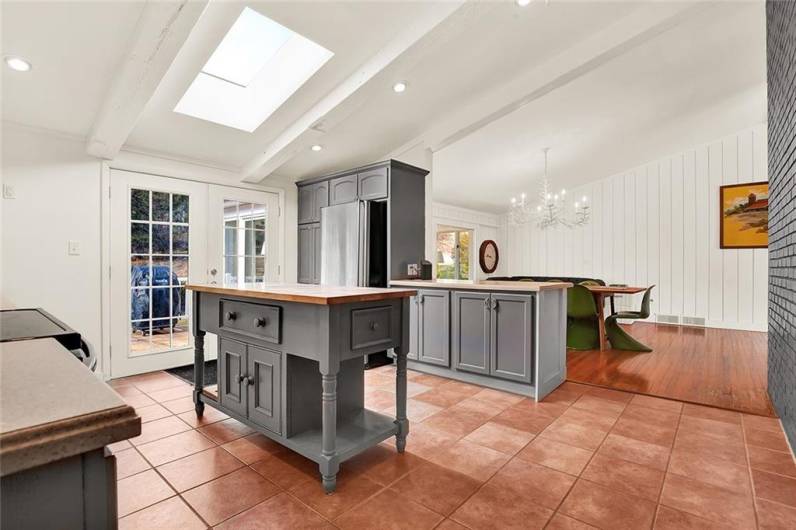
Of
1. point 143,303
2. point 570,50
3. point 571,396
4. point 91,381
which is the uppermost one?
point 570,50

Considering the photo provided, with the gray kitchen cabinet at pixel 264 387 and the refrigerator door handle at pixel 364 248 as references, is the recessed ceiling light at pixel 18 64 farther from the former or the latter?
the refrigerator door handle at pixel 364 248

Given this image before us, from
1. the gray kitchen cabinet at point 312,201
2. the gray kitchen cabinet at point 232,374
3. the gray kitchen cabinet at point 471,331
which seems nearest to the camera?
the gray kitchen cabinet at point 232,374

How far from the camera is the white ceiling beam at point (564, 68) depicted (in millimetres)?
2955

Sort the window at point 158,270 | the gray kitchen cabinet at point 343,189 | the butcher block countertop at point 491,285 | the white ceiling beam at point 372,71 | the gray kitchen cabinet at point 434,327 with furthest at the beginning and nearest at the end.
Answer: the gray kitchen cabinet at point 343,189 < the window at point 158,270 < the gray kitchen cabinet at point 434,327 < the butcher block countertop at point 491,285 < the white ceiling beam at point 372,71

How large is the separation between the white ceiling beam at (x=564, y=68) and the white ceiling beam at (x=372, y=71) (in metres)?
1.29

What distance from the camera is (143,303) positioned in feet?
12.1

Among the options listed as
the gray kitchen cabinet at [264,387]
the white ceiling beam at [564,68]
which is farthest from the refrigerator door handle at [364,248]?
the gray kitchen cabinet at [264,387]

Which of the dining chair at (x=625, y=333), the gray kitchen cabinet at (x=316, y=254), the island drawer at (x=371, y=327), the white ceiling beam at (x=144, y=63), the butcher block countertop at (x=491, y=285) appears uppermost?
the white ceiling beam at (x=144, y=63)

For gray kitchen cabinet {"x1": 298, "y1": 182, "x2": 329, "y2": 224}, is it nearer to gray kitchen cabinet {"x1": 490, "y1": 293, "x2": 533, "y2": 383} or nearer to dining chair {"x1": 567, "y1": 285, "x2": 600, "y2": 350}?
gray kitchen cabinet {"x1": 490, "y1": 293, "x2": 533, "y2": 383}

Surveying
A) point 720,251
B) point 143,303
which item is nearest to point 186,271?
point 143,303

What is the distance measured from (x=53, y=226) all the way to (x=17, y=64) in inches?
50.8

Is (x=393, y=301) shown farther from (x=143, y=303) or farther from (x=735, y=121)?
(x=735, y=121)

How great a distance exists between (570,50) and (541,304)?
2.17 metres

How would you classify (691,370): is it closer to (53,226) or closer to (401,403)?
(401,403)
